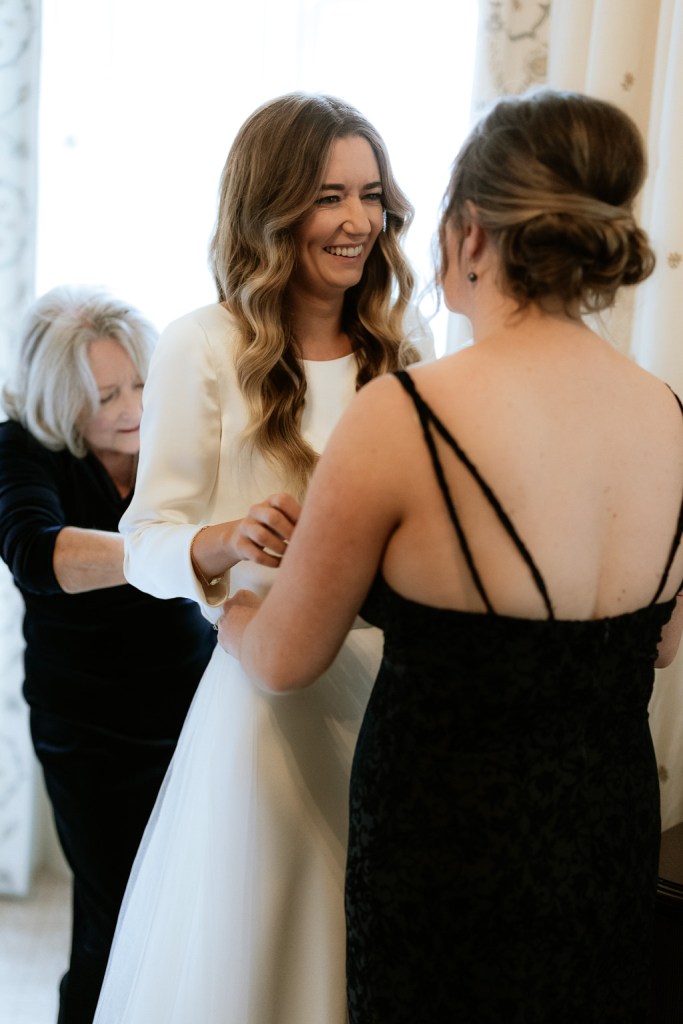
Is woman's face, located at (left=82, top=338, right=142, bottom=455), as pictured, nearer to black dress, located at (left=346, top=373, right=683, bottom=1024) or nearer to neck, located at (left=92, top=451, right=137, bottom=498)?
neck, located at (left=92, top=451, right=137, bottom=498)

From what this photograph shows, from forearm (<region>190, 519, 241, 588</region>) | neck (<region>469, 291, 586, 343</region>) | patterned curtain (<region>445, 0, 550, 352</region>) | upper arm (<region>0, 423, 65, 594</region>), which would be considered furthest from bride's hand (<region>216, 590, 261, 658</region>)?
patterned curtain (<region>445, 0, 550, 352</region>)

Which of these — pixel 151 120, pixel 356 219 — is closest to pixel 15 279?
pixel 151 120

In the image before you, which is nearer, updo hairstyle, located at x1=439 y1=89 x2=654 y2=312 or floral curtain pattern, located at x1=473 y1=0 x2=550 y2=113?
updo hairstyle, located at x1=439 y1=89 x2=654 y2=312

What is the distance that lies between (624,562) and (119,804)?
4.38 ft

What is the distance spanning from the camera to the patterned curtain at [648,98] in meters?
1.77

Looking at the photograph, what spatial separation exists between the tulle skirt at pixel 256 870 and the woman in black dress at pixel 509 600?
21cm

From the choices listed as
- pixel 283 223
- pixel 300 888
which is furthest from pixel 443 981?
pixel 283 223

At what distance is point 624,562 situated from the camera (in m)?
1.09

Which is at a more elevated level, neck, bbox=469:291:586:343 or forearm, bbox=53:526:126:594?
neck, bbox=469:291:586:343

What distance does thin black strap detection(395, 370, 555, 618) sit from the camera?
100 cm

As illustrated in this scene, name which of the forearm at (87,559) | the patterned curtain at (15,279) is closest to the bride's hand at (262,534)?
the forearm at (87,559)

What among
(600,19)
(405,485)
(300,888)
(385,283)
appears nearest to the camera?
(405,485)

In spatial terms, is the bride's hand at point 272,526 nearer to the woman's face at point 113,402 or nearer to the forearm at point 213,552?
the forearm at point 213,552

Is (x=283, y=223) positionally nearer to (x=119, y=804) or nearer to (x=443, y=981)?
(x=443, y=981)
